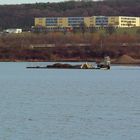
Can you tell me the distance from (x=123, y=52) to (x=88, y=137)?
111354 millimetres

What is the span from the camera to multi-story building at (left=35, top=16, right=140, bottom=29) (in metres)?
187

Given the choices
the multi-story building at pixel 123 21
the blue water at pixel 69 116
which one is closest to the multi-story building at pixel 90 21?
the multi-story building at pixel 123 21

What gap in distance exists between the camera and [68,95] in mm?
45250

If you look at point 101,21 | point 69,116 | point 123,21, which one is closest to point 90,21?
point 101,21

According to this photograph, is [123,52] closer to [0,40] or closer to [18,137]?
[0,40]

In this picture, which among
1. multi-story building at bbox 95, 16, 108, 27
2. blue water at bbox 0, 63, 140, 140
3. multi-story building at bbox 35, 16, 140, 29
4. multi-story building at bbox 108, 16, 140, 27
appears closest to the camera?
blue water at bbox 0, 63, 140, 140

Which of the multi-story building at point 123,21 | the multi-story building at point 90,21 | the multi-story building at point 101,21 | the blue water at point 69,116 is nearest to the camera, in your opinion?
the blue water at point 69,116

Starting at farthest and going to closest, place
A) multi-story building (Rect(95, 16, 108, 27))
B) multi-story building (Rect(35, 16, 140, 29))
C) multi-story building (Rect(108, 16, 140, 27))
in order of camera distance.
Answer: multi-story building (Rect(95, 16, 108, 27)) < multi-story building (Rect(35, 16, 140, 29)) < multi-story building (Rect(108, 16, 140, 27))

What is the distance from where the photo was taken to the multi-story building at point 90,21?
18688 centimetres

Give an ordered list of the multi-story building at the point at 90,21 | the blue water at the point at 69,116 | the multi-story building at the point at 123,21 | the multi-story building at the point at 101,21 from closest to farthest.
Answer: the blue water at the point at 69,116 < the multi-story building at the point at 123,21 < the multi-story building at the point at 90,21 < the multi-story building at the point at 101,21

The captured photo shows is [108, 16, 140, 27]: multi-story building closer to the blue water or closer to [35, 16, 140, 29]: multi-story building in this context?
[35, 16, 140, 29]: multi-story building

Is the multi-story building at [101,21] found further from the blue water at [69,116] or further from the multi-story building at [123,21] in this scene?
the blue water at [69,116]

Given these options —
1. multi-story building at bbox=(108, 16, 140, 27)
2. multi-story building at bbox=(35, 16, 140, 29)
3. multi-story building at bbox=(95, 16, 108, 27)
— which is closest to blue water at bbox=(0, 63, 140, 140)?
multi-story building at bbox=(108, 16, 140, 27)

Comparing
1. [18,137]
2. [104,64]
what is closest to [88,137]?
[18,137]
